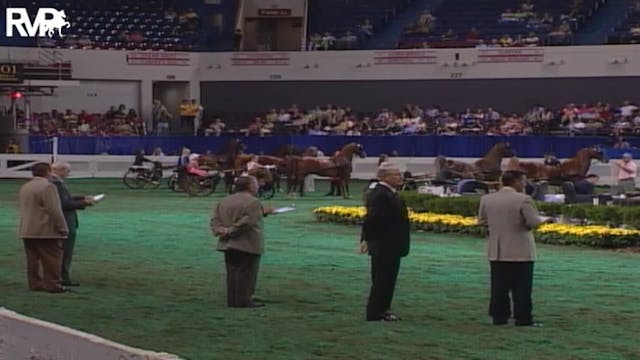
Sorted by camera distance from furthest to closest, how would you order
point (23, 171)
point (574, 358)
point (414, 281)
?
point (23, 171) → point (414, 281) → point (574, 358)

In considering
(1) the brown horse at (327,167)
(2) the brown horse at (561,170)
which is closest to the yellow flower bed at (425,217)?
(2) the brown horse at (561,170)

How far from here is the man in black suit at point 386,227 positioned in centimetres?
1290

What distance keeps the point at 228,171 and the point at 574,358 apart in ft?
85.1

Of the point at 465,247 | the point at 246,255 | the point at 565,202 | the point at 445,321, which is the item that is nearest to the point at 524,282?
the point at 445,321

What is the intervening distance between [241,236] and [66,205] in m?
3.09

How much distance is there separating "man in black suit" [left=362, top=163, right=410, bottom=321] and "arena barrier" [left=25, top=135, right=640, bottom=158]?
3125 cm

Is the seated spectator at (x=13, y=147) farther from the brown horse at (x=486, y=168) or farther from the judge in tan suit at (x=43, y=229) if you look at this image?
the judge in tan suit at (x=43, y=229)

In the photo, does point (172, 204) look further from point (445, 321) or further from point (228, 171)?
point (445, 321)

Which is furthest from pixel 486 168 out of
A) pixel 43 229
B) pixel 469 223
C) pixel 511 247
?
pixel 511 247

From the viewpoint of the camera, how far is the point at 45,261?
1600cm

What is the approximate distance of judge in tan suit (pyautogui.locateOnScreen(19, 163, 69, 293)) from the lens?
1567 centimetres

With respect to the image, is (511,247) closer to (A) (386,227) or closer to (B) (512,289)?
(B) (512,289)

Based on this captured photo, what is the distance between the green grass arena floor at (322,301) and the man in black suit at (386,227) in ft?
2.08

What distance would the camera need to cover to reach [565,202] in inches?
1005
